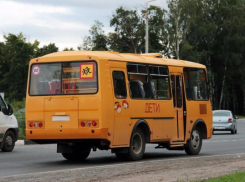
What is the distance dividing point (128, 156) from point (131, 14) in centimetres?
6677

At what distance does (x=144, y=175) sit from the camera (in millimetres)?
13344

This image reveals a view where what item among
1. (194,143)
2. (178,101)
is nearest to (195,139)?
(194,143)

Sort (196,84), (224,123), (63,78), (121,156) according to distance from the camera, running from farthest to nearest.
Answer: (224,123) → (196,84) → (121,156) → (63,78)

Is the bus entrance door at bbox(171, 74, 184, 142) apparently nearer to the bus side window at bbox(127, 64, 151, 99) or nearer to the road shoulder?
the bus side window at bbox(127, 64, 151, 99)

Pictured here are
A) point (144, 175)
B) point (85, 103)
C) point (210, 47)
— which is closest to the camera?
point (144, 175)

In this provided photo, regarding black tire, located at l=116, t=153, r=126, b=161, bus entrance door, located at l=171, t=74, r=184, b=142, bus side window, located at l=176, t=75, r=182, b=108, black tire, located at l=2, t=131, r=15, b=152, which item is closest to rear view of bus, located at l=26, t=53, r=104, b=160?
black tire, located at l=116, t=153, r=126, b=161

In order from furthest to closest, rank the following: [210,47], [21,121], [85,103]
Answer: [210,47] < [21,121] < [85,103]

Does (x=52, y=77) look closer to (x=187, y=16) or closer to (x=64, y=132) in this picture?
(x=64, y=132)

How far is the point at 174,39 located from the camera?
79.9 meters

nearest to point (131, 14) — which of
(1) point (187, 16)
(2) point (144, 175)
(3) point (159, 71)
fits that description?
(1) point (187, 16)

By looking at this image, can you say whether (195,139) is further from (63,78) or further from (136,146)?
(63,78)

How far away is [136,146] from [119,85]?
1768 mm

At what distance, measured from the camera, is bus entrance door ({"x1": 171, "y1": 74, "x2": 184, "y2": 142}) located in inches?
779

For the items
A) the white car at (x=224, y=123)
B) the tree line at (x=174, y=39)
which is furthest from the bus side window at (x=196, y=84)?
the tree line at (x=174, y=39)
